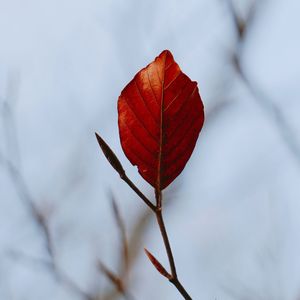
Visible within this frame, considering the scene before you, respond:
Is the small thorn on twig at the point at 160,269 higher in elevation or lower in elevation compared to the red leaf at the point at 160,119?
lower

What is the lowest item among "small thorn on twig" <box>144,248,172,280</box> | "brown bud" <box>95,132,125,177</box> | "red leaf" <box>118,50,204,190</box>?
"small thorn on twig" <box>144,248,172,280</box>

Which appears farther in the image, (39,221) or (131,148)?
(39,221)

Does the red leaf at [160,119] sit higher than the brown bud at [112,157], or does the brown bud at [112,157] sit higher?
the red leaf at [160,119]

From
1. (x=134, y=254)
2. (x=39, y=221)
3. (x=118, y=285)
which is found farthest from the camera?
(x=134, y=254)

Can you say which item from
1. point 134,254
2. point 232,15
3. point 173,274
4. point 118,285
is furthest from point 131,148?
point 134,254

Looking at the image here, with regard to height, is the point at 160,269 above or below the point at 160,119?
below

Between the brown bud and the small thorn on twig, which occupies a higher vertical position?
the brown bud

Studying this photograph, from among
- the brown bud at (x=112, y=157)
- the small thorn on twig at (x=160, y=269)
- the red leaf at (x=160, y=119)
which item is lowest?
the small thorn on twig at (x=160, y=269)

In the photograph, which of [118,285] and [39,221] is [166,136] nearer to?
[118,285]
